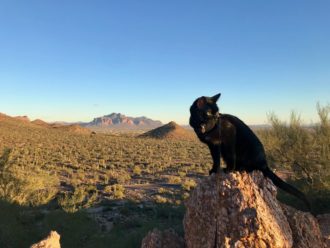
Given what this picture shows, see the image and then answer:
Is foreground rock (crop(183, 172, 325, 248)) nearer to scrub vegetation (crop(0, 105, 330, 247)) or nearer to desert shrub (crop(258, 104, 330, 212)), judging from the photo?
scrub vegetation (crop(0, 105, 330, 247))

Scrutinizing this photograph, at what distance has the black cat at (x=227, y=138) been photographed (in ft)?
17.3

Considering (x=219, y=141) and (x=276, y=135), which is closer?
(x=219, y=141)

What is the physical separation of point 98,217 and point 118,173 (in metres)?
12.7

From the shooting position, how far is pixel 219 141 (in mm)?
5492

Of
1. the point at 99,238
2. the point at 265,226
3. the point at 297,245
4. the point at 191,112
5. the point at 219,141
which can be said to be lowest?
the point at 99,238

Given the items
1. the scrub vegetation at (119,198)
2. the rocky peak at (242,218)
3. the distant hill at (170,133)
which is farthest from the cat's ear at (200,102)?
the distant hill at (170,133)

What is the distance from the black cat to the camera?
527 centimetres

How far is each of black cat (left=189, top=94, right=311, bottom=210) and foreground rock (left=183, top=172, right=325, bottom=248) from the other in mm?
194

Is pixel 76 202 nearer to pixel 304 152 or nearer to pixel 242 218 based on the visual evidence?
pixel 304 152

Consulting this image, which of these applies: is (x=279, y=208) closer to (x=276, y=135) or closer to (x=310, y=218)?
(x=310, y=218)

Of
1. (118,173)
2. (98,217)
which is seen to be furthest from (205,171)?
(98,217)

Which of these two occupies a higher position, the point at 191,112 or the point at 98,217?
the point at 191,112

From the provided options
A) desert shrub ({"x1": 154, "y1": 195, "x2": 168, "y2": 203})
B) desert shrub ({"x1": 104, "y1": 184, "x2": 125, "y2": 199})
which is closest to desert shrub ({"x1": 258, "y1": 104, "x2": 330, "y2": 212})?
desert shrub ({"x1": 154, "y1": 195, "x2": 168, "y2": 203})

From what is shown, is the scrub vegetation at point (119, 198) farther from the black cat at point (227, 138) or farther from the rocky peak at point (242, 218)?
the black cat at point (227, 138)
